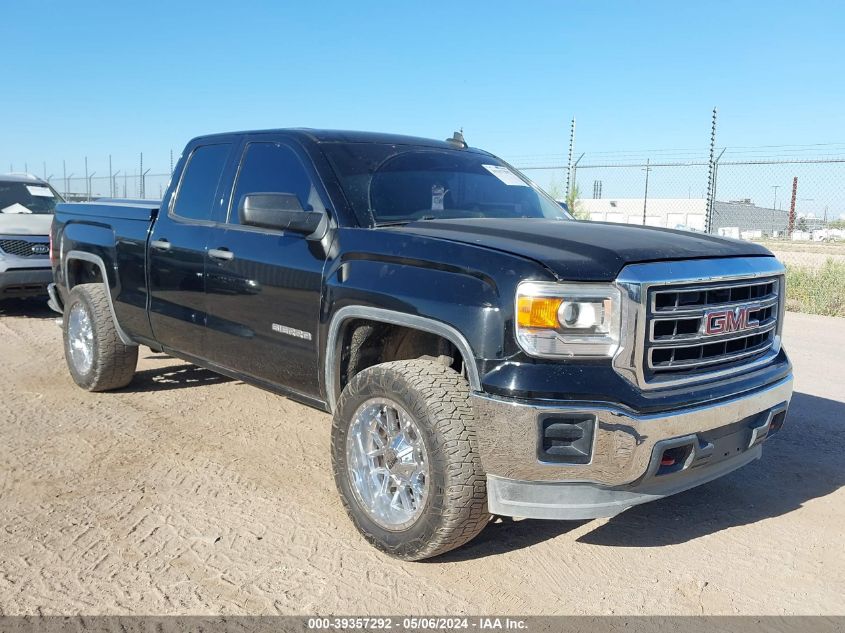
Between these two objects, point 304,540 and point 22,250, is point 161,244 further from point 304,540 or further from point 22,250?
point 22,250

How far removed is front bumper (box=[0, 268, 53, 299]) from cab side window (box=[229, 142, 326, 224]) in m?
6.11

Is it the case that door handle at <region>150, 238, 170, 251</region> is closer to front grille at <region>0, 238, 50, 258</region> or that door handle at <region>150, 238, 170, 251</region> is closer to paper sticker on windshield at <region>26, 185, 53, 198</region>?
front grille at <region>0, 238, 50, 258</region>

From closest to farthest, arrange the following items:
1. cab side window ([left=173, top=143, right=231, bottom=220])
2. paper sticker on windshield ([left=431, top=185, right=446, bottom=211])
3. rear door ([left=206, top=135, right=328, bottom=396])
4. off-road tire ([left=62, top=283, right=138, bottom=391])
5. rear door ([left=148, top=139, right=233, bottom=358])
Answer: rear door ([left=206, top=135, right=328, bottom=396])
paper sticker on windshield ([left=431, top=185, right=446, bottom=211])
rear door ([left=148, top=139, right=233, bottom=358])
cab side window ([left=173, top=143, right=231, bottom=220])
off-road tire ([left=62, top=283, right=138, bottom=391])

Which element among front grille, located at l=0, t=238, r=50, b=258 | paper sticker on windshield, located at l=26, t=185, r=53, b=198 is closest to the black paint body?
front grille, located at l=0, t=238, r=50, b=258

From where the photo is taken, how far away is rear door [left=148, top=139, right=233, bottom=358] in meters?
4.65

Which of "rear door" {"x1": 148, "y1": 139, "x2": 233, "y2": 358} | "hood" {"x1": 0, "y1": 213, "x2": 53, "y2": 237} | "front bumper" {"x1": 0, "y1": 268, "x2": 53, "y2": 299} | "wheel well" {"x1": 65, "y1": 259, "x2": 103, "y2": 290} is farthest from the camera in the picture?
"hood" {"x1": 0, "y1": 213, "x2": 53, "y2": 237}

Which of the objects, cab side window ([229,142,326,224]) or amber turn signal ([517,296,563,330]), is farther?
cab side window ([229,142,326,224])

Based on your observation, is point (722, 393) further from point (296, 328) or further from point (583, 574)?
point (296, 328)

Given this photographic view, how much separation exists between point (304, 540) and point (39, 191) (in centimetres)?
961

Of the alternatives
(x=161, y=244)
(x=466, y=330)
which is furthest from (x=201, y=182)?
(x=466, y=330)

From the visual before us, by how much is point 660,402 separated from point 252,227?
7.96 feet

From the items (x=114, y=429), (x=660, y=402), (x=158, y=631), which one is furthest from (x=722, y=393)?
(x=114, y=429)

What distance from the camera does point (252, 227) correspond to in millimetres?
4262

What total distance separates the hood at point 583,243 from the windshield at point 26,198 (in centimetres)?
891
